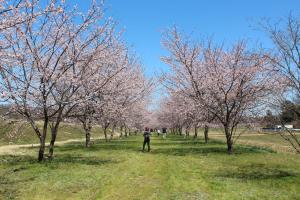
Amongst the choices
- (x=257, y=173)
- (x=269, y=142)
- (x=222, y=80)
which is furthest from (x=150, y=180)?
(x=269, y=142)

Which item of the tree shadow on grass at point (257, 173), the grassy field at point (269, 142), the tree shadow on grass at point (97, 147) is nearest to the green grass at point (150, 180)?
the tree shadow on grass at point (257, 173)

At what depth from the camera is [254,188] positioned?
50.2ft

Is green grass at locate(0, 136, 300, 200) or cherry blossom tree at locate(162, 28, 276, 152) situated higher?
cherry blossom tree at locate(162, 28, 276, 152)

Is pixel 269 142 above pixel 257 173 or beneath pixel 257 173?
above

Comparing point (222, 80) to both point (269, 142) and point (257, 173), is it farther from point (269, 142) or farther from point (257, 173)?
point (269, 142)

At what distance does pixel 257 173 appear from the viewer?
63.6 ft

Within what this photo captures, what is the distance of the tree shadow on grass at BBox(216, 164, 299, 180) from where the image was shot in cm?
1818

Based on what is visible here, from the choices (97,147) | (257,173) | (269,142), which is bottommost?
(257,173)

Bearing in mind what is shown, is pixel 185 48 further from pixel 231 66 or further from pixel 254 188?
pixel 254 188

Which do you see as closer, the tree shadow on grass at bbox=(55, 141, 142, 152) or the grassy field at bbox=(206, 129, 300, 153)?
the tree shadow on grass at bbox=(55, 141, 142, 152)

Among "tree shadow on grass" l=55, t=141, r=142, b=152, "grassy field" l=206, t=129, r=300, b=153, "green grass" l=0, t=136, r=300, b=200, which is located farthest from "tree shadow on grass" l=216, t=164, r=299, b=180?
"tree shadow on grass" l=55, t=141, r=142, b=152

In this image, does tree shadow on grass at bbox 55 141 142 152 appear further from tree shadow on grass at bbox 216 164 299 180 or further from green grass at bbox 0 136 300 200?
tree shadow on grass at bbox 216 164 299 180

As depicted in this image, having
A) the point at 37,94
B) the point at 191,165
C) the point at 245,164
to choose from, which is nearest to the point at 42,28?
the point at 37,94

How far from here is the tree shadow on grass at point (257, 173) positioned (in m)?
18.2
